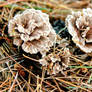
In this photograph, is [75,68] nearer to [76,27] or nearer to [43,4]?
[76,27]

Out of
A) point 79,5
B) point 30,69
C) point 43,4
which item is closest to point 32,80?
point 30,69

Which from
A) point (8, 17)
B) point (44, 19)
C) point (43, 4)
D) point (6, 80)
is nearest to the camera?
point (6, 80)

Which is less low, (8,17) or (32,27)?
(8,17)
